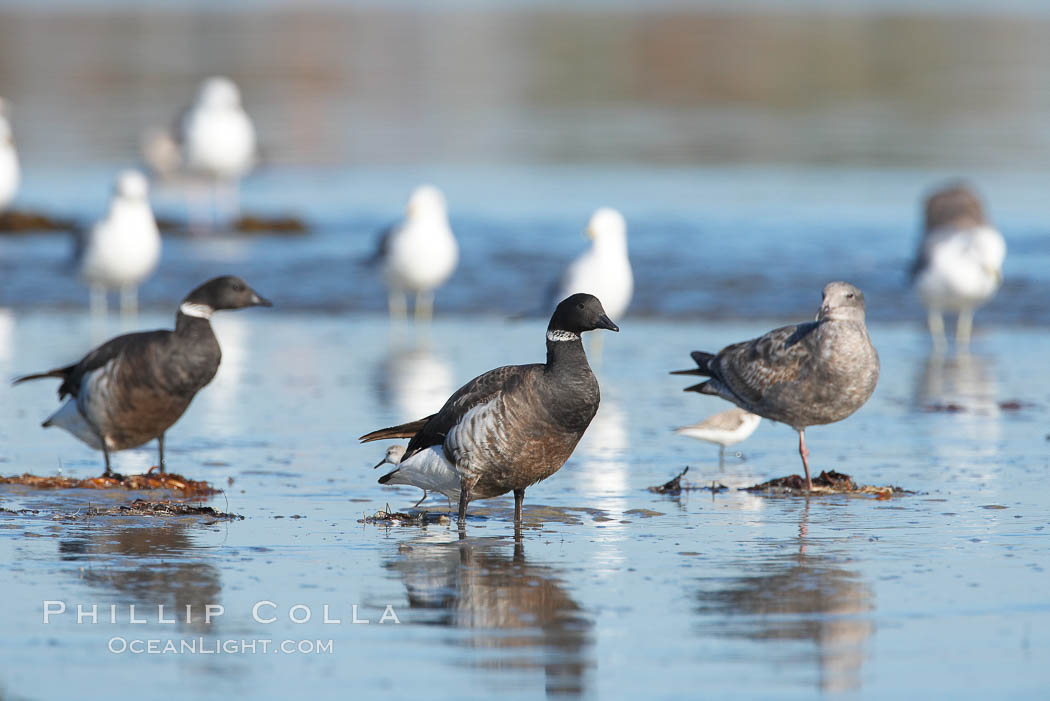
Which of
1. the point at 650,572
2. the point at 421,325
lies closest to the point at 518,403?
the point at 650,572

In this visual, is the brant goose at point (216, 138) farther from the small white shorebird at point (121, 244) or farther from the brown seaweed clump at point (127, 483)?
the brown seaweed clump at point (127, 483)

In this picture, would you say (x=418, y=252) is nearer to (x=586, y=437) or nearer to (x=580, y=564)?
(x=586, y=437)

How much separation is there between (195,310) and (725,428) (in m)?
3.19

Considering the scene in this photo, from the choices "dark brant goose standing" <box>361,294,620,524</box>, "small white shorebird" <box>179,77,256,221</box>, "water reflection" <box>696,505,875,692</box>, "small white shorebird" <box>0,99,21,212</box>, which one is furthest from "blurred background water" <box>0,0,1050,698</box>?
"small white shorebird" <box>179,77,256,221</box>

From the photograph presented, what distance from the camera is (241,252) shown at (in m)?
20.9

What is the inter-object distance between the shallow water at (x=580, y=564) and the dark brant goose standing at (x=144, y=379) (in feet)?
1.36

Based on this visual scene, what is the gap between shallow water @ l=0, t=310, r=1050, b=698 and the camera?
576cm

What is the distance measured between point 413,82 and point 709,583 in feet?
139

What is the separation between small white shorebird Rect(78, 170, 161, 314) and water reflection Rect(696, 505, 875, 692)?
10243 mm

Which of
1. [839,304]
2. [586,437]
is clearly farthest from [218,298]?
[839,304]

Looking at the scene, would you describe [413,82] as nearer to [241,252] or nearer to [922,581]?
[241,252]

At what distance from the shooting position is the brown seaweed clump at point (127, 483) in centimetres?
884

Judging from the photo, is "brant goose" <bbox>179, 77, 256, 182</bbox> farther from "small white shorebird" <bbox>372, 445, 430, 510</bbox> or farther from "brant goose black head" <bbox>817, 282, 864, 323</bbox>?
"brant goose black head" <bbox>817, 282, 864, 323</bbox>

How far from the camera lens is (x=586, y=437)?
416 inches
